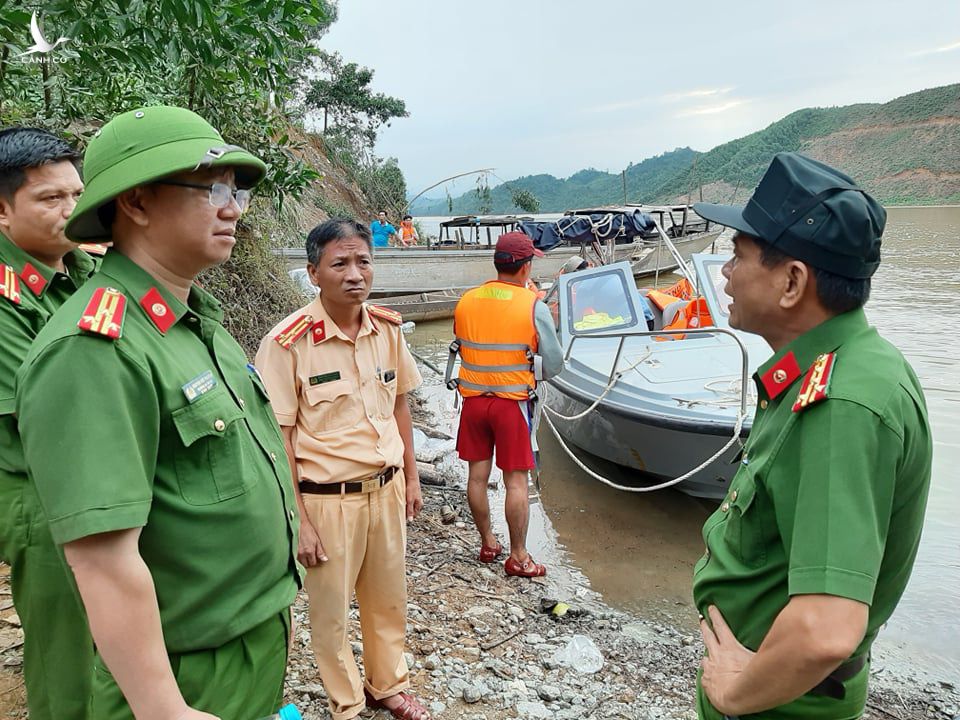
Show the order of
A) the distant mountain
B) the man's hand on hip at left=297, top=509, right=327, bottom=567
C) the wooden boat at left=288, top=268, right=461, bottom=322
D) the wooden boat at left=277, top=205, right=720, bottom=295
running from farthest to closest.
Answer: the distant mountain, the wooden boat at left=277, top=205, right=720, bottom=295, the wooden boat at left=288, top=268, right=461, bottom=322, the man's hand on hip at left=297, top=509, right=327, bottom=567

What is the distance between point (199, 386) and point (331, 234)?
138 cm

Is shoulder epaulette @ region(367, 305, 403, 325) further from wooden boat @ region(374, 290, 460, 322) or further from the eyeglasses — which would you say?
wooden boat @ region(374, 290, 460, 322)

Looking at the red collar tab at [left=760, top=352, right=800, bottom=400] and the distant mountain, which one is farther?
the distant mountain

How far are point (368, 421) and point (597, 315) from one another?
4.52 metres

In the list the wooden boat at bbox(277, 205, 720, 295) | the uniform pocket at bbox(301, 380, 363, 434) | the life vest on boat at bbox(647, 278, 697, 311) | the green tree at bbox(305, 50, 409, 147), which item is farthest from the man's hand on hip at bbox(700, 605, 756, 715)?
the green tree at bbox(305, 50, 409, 147)

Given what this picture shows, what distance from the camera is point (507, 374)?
13.2 ft

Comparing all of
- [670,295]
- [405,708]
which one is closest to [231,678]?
[405,708]

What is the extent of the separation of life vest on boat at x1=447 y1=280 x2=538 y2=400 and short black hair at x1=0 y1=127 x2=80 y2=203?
248 cm

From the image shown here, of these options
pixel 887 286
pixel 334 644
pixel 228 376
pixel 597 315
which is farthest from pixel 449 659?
pixel 887 286

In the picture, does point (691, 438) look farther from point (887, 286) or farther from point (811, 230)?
point (887, 286)

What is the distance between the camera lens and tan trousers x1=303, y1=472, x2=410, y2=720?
7.87 ft

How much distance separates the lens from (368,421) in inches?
98.3

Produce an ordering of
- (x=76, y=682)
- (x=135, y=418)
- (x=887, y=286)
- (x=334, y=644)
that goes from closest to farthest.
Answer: (x=135, y=418) → (x=76, y=682) → (x=334, y=644) → (x=887, y=286)

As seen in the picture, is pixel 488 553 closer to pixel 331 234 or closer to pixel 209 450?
pixel 331 234
